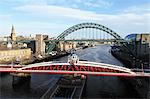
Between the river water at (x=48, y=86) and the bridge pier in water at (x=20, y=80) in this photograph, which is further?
the bridge pier in water at (x=20, y=80)

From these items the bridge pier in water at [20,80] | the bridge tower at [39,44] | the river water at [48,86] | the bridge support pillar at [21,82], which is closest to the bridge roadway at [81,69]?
the river water at [48,86]

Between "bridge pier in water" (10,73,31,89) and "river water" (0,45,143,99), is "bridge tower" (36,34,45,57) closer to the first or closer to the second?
"river water" (0,45,143,99)

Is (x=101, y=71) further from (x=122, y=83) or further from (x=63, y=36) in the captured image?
(x=63, y=36)

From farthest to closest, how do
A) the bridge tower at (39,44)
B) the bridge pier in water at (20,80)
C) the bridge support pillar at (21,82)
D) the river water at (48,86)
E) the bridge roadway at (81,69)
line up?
1. the bridge tower at (39,44)
2. the bridge pier in water at (20,80)
3. the bridge support pillar at (21,82)
4. the bridge roadway at (81,69)
5. the river water at (48,86)

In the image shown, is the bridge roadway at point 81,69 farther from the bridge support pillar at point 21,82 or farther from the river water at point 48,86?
the bridge support pillar at point 21,82

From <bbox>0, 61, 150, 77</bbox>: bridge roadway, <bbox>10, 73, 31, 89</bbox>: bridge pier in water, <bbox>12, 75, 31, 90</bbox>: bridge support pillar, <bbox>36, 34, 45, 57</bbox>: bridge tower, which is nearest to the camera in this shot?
<bbox>0, 61, 150, 77</bbox>: bridge roadway

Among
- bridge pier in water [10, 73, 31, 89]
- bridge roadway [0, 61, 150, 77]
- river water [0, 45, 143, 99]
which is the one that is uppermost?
bridge roadway [0, 61, 150, 77]

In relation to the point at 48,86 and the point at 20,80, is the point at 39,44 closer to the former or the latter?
the point at 20,80

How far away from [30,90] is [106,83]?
980 centimetres

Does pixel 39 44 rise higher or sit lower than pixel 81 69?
higher

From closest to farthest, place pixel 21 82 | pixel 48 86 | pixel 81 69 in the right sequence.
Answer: pixel 81 69 → pixel 48 86 → pixel 21 82

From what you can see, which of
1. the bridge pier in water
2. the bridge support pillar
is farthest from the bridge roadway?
the bridge pier in water

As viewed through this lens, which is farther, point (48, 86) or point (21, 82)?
point (21, 82)

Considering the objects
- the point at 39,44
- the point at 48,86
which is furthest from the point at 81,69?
the point at 39,44
